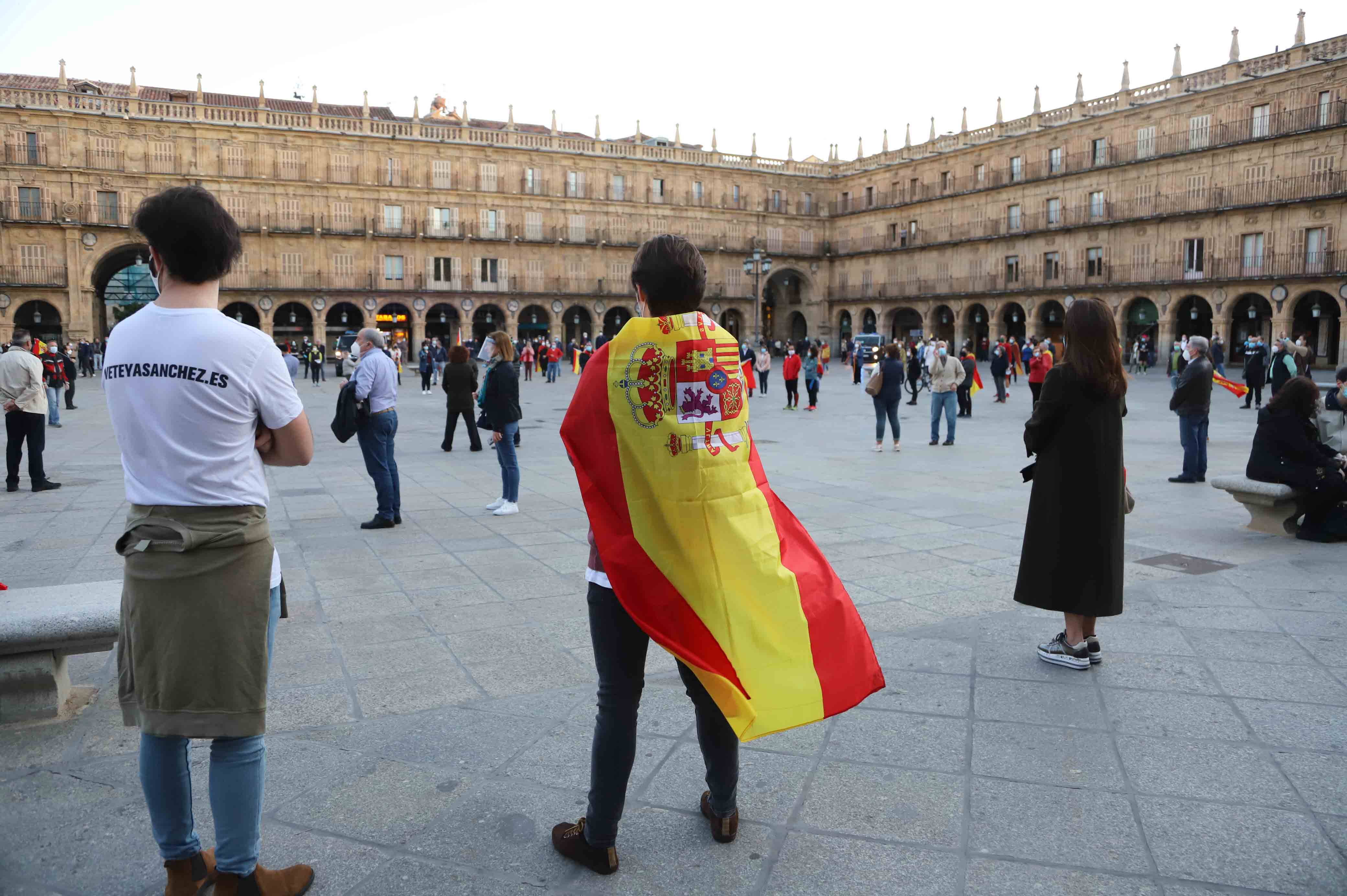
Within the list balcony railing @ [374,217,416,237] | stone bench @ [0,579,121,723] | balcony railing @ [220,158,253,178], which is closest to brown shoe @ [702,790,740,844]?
stone bench @ [0,579,121,723]

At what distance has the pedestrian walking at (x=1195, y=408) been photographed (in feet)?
30.3

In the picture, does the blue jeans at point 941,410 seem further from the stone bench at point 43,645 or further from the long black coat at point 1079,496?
the stone bench at point 43,645

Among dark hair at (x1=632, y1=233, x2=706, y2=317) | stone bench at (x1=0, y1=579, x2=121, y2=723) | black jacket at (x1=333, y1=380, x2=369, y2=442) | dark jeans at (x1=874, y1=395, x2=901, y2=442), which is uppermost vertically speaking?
dark hair at (x1=632, y1=233, x2=706, y2=317)

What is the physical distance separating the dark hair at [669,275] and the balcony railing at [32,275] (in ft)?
147

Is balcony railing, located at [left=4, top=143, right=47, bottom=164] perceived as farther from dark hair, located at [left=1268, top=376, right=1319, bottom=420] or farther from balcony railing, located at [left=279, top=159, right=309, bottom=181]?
dark hair, located at [left=1268, top=376, right=1319, bottom=420]

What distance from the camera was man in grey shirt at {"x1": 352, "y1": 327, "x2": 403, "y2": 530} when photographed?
7.19 metres

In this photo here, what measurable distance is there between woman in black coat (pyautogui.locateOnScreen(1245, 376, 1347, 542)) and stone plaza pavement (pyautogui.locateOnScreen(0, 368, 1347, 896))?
32 centimetres

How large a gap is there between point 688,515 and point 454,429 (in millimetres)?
10507

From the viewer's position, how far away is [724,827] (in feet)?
8.67

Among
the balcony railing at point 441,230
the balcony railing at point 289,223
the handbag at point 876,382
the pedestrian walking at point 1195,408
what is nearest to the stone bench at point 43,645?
the pedestrian walking at point 1195,408

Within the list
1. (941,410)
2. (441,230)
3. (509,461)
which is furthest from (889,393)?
(441,230)

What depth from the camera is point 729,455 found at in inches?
94.5

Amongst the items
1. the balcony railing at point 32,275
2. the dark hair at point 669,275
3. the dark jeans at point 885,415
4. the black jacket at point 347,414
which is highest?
the balcony railing at point 32,275

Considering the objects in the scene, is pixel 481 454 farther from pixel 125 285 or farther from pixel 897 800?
pixel 125 285
